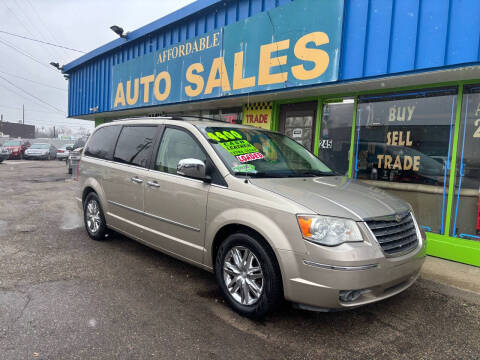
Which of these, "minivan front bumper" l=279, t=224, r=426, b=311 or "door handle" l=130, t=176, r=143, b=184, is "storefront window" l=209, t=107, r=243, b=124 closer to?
"door handle" l=130, t=176, r=143, b=184

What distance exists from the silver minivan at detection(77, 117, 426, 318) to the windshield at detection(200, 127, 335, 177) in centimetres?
1

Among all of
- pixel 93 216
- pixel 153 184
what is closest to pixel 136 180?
pixel 153 184

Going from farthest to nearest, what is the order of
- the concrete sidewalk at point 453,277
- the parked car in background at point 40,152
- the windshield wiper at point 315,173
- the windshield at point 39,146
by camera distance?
the windshield at point 39,146 → the parked car in background at point 40,152 → the concrete sidewalk at point 453,277 → the windshield wiper at point 315,173

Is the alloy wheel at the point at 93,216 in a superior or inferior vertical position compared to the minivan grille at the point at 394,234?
inferior

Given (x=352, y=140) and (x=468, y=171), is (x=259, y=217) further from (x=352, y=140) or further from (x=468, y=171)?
(x=352, y=140)

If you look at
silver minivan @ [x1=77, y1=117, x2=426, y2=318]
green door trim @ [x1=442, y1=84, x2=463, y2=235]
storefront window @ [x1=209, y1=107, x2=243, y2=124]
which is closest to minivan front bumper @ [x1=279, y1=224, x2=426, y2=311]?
silver minivan @ [x1=77, y1=117, x2=426, y2=318]

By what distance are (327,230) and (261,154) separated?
1.31 meters

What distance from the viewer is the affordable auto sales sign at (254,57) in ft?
18.3

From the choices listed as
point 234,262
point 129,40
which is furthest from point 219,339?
point 129,40

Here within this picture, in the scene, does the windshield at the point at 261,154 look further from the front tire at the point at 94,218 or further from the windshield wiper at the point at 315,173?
the front tire at the point at 94,218

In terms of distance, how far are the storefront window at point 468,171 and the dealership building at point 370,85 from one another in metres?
0.01

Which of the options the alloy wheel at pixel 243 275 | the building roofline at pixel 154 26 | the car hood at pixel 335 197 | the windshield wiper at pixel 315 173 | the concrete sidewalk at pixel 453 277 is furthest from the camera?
the building roofline at pixel 154 26

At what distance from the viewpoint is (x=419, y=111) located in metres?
5.38

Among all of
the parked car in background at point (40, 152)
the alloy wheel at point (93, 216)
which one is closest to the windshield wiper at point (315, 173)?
the alloy wheel at point (93, 216)
